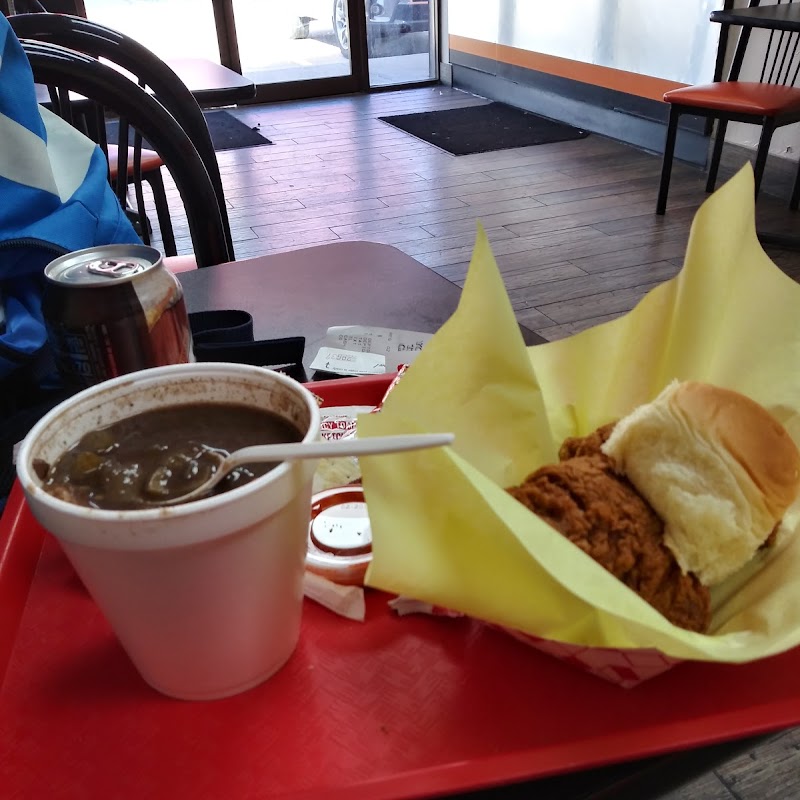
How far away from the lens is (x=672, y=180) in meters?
3.81

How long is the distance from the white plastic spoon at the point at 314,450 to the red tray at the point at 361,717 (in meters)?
0.15

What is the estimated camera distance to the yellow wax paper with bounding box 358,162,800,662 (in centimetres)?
42

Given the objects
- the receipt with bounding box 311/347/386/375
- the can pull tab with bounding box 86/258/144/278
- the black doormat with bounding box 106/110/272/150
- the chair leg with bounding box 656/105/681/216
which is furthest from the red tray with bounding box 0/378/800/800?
the black doormat with bounding box 106/110/272/150

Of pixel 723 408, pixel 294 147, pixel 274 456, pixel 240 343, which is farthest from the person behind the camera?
Answer: pixel 294 147

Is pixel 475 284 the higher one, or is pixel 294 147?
pixel 475 284

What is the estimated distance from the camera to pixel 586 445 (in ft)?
1.82

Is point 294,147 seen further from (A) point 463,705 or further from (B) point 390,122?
(A) point 463,705

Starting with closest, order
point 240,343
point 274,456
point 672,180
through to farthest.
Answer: point 274,456 < point 240,343 < point 672,180

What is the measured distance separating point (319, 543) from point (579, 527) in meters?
0.21

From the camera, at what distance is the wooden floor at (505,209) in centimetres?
286

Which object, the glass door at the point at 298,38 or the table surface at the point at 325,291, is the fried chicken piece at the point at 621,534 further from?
the glass door at the point at 298,38

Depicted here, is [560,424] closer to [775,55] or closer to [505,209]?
[505,209]

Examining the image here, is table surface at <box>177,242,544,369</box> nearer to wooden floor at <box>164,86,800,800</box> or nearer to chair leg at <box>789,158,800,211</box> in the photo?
wooden floor at <box>164,86,800,800</box>

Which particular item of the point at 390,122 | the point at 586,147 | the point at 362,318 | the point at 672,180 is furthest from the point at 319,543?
the point at 390,122
